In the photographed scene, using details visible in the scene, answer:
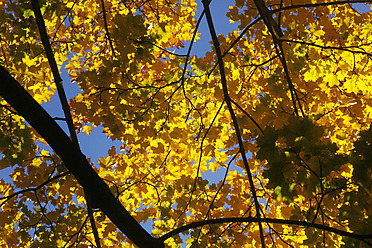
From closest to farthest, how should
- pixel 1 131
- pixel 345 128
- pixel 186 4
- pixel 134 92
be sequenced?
pixel 1 131 → pixel 134 92 → pixel 345 128 → pixel 186 4

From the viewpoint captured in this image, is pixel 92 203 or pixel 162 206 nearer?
pixel 92 203

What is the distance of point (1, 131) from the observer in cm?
311

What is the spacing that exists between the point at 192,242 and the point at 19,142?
1918 millimetres

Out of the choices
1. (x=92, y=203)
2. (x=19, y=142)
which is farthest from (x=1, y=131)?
(x=92, y=203)

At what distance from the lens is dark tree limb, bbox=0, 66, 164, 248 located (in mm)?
2023

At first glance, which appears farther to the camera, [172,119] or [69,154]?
[172,119]

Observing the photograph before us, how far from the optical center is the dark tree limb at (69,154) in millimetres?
2023

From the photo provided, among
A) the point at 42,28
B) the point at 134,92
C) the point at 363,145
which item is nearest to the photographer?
the point at 363,145

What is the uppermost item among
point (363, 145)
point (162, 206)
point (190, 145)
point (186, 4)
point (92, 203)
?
point (186, 4)

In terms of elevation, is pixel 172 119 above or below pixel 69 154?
above

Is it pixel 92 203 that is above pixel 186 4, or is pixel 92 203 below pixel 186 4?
below

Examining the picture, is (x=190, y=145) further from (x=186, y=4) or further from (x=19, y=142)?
(x=186, y=4)

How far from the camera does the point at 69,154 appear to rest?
2.10 meters

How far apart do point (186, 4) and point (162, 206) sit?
3.25m
